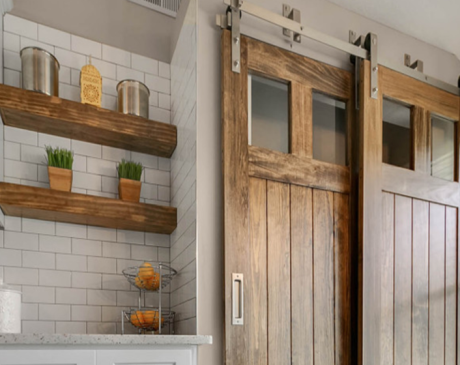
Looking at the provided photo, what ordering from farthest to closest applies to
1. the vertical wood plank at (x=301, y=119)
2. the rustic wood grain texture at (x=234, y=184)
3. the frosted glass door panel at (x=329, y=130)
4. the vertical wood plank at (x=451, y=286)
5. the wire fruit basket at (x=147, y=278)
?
the vertical wood plank at (x=451, y=286) → the frosted glass door panel at (x=329, y=130) → the vertical wood plank at (x=301, y=119) → the wire fruit basket at (x=147, y=278) → the rustic wood grain texture at (x=234, y=184)

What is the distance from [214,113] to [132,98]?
1.63 feet

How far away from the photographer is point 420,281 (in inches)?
99.3

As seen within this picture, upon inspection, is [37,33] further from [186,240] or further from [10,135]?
[186,240]

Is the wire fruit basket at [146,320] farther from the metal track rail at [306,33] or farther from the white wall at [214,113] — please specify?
the metal track rail at [306,33]

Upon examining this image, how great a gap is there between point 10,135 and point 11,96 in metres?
0.22

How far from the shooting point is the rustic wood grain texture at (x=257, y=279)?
201cm

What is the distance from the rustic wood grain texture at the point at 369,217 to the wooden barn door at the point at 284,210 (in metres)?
0.08

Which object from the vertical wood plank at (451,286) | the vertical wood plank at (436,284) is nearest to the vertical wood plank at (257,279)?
the vertical wood plank at (436,284)

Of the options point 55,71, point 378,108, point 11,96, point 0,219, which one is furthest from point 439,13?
point 0,219

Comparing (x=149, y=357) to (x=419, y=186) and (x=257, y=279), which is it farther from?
(x=419, y=186)

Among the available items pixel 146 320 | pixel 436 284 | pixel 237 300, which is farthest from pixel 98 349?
pixel 436 284

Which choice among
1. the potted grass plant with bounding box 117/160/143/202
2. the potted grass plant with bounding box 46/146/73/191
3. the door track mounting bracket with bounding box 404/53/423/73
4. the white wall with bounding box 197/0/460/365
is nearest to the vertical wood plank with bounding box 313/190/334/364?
the white wall with bounding box 197/0/460/365

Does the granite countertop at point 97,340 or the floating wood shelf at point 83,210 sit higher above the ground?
the floating wood shelf at point 83,210

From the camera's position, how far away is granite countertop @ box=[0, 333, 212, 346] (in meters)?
1.53
